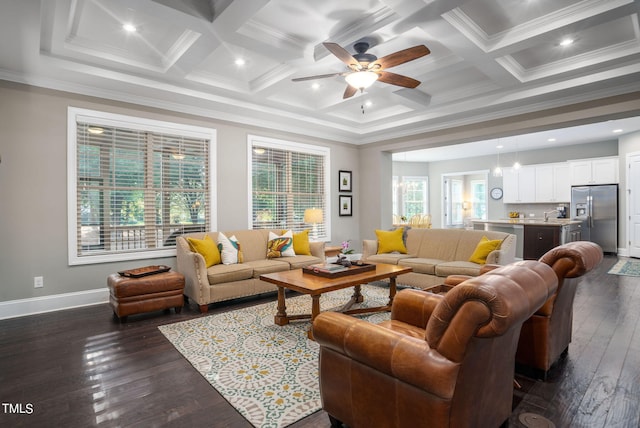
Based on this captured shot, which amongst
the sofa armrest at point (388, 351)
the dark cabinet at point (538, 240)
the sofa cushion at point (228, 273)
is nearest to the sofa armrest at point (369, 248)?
the sofa cushion at point (228, 273)

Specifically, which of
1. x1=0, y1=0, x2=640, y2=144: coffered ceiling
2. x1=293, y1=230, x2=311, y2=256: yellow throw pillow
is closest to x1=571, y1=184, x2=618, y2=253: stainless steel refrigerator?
x1=0, y1=0, x2=640, y2=144: coffered ceiling

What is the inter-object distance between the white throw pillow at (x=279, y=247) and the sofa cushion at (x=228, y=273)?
67cm

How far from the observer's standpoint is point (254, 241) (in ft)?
16.8

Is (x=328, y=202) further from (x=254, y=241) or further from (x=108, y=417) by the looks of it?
(x=108, y=417)

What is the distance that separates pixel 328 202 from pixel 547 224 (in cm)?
432

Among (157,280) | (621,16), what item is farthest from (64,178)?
(621,16)

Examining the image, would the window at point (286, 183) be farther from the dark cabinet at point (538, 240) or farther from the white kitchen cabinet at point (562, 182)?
the white kitchen cabinet at point (562, 182)

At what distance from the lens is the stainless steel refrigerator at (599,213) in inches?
320

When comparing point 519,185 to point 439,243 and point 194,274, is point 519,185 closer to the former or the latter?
point 439,243

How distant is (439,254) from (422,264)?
Result: 541mm

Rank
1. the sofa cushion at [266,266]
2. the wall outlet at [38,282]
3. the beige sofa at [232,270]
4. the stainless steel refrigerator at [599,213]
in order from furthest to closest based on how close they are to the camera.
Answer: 1. the stainless steel refrigerator at [599,213]
2. the sofa cushion at [266,266]
3. the beige sofa at [232,270]
4. the wall outlet at [38,282]

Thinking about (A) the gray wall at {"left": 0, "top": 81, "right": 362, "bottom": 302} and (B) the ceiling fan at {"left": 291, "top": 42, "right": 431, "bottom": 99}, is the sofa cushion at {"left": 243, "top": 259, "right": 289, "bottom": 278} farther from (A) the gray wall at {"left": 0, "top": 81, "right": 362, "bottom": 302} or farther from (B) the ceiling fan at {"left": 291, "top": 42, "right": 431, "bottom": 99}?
(B) the ceiling fan at {"left": 291, "top": 42, "right": 431, "bottom": 99}

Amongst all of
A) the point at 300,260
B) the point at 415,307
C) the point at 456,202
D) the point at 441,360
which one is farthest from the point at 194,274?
the point at 456,202

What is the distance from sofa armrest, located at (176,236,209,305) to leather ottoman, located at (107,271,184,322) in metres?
0.17
